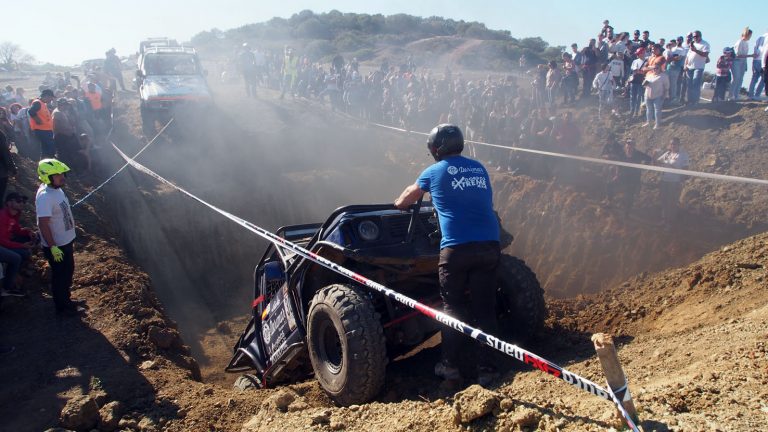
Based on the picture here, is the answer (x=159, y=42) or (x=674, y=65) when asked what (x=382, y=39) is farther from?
(x=674, y=65)

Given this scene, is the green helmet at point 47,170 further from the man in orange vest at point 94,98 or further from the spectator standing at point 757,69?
the spectator standing at point 757,69

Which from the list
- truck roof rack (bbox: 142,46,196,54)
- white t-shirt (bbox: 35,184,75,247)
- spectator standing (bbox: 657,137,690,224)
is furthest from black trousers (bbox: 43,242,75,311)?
truck roof rack (bbox: 142,46,196,54)

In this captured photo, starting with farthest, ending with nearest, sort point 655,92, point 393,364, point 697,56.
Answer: point 697,56 < point 655,92 < point 393,364

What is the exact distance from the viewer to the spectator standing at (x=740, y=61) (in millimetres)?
13680

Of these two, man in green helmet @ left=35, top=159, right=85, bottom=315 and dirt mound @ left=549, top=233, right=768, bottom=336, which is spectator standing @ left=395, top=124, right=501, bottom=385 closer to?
dirt mound @ left=549, top=233, right=768, bottom=336

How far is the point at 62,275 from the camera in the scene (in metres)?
6.89

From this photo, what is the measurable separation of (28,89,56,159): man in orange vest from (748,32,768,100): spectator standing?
16.4 metres

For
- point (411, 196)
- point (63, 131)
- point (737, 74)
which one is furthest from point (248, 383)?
point (737, 74)

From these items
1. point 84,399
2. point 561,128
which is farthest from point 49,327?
point 561,128

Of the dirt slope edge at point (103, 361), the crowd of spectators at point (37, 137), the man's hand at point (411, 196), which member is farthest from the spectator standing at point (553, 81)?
the man's hand at point (411, 196)

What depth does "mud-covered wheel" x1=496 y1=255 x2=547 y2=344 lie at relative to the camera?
5.30 meters

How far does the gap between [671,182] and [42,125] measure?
14.3 meters

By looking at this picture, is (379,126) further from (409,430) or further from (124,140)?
(409,430)

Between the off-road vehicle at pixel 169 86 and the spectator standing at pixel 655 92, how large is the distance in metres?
13.0
